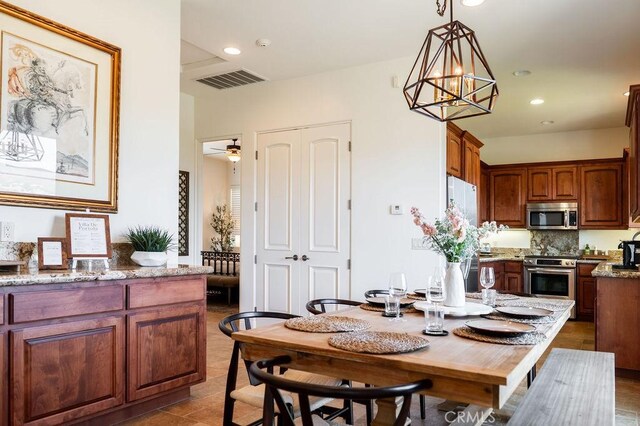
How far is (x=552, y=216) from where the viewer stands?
7266 millimetres

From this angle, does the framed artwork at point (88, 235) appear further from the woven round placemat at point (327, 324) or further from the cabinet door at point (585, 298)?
the cabinet door at point (585, 298)

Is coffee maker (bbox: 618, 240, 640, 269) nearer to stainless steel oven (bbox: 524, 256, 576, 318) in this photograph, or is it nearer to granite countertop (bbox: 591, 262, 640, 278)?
granite countertop (bbox: 591, 262, 640, 278)

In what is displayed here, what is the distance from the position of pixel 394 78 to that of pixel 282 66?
1.17 meters

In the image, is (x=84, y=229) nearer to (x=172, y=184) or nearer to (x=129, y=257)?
(x=129, y=257)

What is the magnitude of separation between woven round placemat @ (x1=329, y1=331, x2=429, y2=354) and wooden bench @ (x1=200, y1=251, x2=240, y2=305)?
18.4 ft

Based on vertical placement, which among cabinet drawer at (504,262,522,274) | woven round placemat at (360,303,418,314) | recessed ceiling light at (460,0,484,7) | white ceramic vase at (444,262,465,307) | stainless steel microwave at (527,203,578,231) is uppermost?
recessed ceiling light at (460,0,484,7)

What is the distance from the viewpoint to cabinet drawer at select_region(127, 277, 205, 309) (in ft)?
9.09

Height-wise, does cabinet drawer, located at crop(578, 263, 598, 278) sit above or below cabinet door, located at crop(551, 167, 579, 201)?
below

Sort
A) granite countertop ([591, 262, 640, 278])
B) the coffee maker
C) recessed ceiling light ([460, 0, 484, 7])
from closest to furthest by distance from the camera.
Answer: recessed ceiling light ([460, 0, 484, 7]) → granite countertop ([591, 262, 640, 278]) → the coffee maker

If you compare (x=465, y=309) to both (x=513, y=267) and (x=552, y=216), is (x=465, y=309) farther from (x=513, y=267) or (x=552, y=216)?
(x=552, y=216)

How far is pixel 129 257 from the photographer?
10.5ft

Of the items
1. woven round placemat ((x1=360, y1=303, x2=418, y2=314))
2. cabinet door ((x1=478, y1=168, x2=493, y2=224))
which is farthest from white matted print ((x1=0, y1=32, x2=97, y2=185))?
cabinet door ((x1=478, y1=168, x2=493, y2=224))

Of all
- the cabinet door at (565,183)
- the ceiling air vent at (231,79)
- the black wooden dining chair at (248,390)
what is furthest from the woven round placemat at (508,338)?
the cabinet door at (565,183)

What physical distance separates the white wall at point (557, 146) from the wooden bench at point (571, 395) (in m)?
5.55
